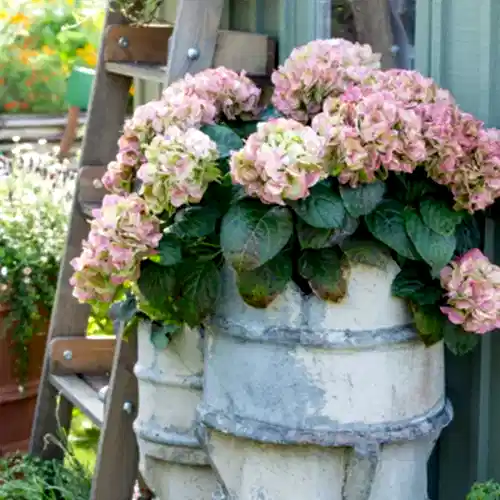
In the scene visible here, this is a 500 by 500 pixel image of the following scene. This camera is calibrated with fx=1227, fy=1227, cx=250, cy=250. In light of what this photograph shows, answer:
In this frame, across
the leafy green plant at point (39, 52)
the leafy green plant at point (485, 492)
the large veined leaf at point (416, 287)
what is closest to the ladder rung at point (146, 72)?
the large veined leaf at point (416, 287)

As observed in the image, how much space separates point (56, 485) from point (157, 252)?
5.18ft

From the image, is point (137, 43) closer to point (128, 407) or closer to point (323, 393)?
point (128, 407)

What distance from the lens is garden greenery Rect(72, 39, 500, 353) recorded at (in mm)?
2320

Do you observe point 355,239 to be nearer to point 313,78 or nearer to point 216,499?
point 313,78

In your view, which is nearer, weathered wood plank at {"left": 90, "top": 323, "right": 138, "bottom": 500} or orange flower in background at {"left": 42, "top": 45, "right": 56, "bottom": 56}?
weathered wood plank at {"left": 90, "top": 323, "right": 138, "bottom": 500}

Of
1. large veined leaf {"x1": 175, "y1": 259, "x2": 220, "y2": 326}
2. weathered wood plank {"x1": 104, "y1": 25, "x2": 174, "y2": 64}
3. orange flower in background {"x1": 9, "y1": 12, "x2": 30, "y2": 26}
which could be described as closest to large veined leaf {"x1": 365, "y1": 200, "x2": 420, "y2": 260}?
large veined leaf {"x1": 175, "y1": 259, "x2": 220, "y2": 326}

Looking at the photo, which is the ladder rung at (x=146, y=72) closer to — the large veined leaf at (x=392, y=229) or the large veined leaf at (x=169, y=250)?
the large veined leaf at (x=169, y=250)

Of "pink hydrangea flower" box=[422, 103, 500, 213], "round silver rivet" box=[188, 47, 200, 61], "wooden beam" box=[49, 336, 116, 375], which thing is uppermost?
"round silver rivet" box=[188, 47, 200, 61]

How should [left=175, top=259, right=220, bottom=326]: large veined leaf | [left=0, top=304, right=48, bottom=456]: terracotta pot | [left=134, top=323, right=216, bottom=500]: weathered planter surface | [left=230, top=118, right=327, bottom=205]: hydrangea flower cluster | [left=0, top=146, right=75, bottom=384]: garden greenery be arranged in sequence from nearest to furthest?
[left=230, top=118, right=327, bottom=205]: hydrangea flower cluster, [left=175, top=259, right=220, bottom=326]: large veined leaf, [left=134, top=323, right=216, bottom=500]: weathered planter surface, [left=0, top=146, right=75, bottom=384]: garden greenery, [left=0, top=304, right=48, bottom=456]: terracotta pot

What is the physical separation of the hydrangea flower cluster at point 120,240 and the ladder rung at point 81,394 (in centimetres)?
101

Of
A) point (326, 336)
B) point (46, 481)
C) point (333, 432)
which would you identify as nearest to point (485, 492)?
point (333, 432)

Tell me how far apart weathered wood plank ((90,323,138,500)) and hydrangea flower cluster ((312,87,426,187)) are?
1.10m

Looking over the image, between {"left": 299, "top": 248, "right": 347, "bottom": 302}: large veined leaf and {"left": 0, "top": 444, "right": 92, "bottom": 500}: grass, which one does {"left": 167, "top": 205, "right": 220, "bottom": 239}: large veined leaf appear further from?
{"left": 0, "top": 444, "right": 92, "bottom": 500}: grass

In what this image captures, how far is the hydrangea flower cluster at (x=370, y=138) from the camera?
2.32 m
